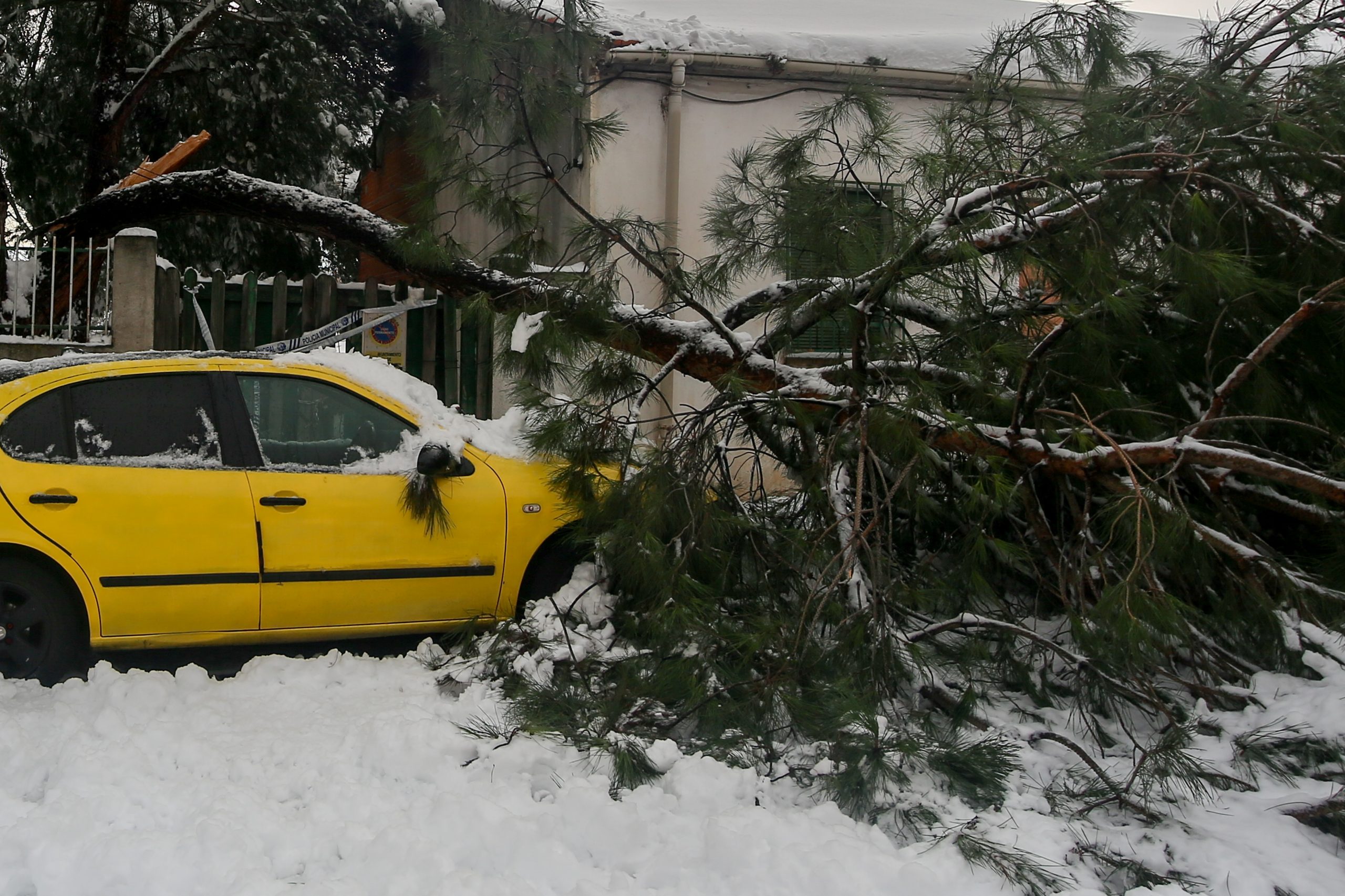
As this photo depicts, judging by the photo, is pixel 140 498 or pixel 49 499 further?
pixel 140 498

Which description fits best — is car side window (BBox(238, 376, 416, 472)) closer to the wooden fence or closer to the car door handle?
the car door handle

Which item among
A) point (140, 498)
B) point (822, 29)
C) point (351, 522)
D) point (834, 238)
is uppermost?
point (822, 29)

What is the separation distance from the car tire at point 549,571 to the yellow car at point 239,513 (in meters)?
0.01

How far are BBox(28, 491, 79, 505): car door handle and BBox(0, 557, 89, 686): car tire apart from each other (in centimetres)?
25

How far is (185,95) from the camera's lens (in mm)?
12914

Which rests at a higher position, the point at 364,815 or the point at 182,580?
the point at 182,580

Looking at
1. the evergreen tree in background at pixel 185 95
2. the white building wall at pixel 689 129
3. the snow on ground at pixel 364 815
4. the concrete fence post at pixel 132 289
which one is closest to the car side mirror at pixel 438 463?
the snow on ground at pixel 364 815

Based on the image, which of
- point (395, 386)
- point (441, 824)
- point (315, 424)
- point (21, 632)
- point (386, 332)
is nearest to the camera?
point (441, 824)

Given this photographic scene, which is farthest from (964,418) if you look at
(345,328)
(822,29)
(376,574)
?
(822,29)

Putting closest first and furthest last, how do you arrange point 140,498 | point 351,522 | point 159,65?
point 140,498, point 351,522, point 159,65

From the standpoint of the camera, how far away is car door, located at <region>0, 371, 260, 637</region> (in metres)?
4.42

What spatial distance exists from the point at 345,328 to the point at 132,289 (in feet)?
4.69

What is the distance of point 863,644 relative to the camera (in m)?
3.89

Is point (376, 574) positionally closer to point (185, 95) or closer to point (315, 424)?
point (315, 424)
